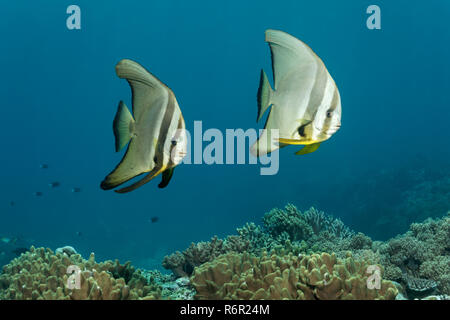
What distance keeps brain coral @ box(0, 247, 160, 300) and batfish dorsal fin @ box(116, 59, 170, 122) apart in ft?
6.49

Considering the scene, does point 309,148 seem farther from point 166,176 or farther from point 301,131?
point 166,176

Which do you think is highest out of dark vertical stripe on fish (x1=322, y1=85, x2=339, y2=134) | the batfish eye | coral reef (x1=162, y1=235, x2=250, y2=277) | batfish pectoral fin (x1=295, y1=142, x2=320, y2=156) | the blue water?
the blue water

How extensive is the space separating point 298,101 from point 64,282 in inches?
124

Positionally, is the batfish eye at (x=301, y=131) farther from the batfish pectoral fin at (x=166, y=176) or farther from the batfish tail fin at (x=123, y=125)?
the batfish tail fin at (x=123, y=125)

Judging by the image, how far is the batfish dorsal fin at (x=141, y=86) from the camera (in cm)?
152

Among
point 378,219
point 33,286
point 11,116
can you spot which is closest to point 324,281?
point 33,286

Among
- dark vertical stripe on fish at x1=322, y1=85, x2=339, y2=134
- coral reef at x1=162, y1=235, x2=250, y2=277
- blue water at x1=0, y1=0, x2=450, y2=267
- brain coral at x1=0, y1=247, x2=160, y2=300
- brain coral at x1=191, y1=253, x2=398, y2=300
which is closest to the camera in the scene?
dark vertical stripe on fish at x1=322, y1=85, x2=339, y2=134

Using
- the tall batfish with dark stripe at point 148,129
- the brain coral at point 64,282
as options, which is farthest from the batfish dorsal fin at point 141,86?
the brain coral at point 64,282

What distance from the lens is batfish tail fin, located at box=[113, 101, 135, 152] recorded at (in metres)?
1.54

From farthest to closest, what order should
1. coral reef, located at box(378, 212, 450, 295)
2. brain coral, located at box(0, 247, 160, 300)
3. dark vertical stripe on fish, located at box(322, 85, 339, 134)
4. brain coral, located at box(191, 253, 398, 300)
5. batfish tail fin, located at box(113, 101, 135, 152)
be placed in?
coral reef, located at box(378, 212, 450, 295) → brain coral, located at box(0, 247, 160, 300) → brain coral, located at box(191, 253, 398, 300) → dark vertical stripe on fish, located at box(322, 85, 339, 134) → batfish tail fin, located at box(113, 101, 135, 152)

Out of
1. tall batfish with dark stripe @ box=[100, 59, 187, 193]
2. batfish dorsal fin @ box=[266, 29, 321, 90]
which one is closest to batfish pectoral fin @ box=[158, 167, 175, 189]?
tall batfish with dark stripe @ box=[100, 59, 187, 193]

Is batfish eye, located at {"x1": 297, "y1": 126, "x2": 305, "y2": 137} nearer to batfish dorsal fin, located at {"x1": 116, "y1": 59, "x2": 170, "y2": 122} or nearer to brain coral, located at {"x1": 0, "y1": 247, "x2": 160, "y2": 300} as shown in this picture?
batfish dorsal fin, located at {"x1": 116, "y1": 59, "x2": 170, "y2": 122}

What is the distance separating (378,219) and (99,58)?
101 metres
